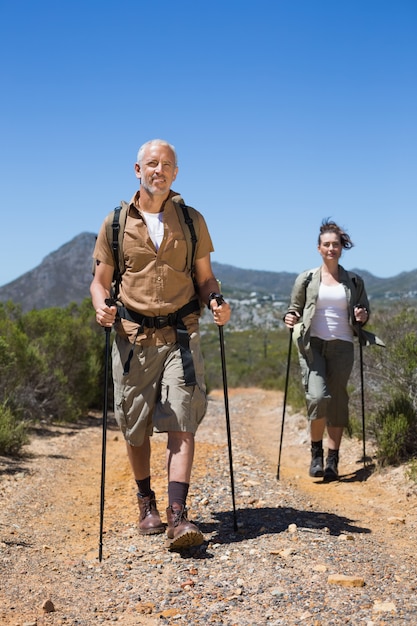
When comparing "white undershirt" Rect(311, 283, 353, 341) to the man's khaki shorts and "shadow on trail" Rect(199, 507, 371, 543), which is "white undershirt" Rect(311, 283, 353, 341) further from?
the man's khaki shorts

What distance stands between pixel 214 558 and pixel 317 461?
2902 millimetres

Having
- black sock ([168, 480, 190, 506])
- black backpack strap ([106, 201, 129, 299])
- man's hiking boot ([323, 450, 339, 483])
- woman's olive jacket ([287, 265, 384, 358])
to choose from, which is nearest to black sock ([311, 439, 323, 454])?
man's hiking boot ([323, 450, 339, 483])

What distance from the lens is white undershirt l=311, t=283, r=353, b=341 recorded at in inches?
267

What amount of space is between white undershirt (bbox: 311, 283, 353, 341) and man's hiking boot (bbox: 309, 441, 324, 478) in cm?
110

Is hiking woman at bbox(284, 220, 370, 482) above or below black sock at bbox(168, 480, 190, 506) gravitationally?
above

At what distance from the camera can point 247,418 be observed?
13062 millimetres

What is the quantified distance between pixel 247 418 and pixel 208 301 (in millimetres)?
8481

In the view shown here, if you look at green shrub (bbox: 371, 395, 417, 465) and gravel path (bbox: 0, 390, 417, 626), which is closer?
gravel path (bbox: 0, 390, 417, 626)

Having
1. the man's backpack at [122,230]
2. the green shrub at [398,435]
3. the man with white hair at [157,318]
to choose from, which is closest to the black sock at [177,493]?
the man with white hair at [157,318]

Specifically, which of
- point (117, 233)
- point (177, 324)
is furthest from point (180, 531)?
point (117, 233)

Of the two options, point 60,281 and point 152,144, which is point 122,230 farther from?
point 60,281

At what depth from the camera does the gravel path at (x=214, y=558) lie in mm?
3559

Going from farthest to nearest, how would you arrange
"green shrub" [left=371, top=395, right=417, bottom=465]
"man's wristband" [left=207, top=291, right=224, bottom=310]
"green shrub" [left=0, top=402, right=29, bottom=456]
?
"green shrub" [left=0, top=402, right=29, bottom=456], "green shrub" [left=371, top=395, right=417, bottom=465], "man's wristband" [left=207, top=291, right=224, bottom=310]

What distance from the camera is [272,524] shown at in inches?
197
